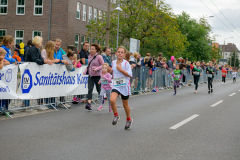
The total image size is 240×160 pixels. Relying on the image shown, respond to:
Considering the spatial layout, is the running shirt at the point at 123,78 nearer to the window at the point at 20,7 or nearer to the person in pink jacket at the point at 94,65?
the person in pink jacket at the point at 94,65

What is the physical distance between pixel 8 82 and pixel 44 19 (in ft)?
113

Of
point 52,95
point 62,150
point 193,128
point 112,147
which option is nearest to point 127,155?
point 112,147

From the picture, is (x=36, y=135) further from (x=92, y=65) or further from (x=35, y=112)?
(x=92, y=65)

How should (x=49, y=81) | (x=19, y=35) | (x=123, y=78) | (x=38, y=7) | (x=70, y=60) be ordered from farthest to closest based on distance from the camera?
(x=19, y=35) → (x=38, y=7) → (x=70, y=60) → (x=49, y=81) → (x=123, y=78)

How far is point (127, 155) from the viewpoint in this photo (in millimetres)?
5980

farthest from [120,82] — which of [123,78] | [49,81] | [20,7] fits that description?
[20,7]

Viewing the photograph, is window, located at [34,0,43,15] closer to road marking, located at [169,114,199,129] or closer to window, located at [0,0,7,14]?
window, located at [0,0,7,14]

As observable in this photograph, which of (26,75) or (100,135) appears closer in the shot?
(100,135)

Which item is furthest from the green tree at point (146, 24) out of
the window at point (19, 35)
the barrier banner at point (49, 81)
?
the barrier banner at point (49, 81)

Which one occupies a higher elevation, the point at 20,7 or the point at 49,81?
the point at 20,7

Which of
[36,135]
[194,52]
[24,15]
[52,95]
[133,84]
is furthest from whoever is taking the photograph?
[194,52]

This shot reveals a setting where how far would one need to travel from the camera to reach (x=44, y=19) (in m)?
43.7

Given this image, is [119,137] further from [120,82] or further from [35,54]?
[35,54]

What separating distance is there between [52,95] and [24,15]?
34.3 meters
